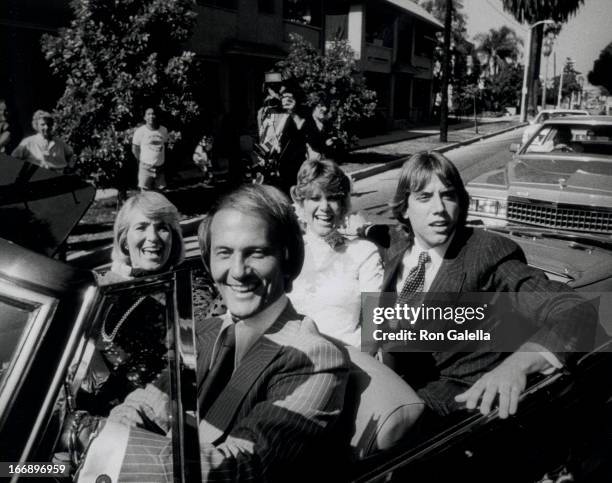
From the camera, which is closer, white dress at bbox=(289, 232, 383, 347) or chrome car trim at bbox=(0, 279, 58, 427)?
chrome car trim at bbox=(0, 279, 58, 427)

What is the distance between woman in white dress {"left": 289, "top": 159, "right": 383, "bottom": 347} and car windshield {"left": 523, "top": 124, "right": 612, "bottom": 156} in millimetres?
4341

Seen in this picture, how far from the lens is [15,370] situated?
108 cm

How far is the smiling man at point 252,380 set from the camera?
3.93 feet

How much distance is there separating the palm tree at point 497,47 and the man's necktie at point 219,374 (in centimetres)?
6683

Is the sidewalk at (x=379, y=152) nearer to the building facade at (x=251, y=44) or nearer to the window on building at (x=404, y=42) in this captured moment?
the building facade at (x=251, y=44)

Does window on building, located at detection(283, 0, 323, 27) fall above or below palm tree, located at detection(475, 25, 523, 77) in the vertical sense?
below

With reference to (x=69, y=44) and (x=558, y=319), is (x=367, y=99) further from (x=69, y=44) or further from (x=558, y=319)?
(x=558, y=319)

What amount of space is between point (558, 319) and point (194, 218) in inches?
261

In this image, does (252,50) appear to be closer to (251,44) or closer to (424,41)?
(251,44)

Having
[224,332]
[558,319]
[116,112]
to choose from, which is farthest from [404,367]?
[116,112]

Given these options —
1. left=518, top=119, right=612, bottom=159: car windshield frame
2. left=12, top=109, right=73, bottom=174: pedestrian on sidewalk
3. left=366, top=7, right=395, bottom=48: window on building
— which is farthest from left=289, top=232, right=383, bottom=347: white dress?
left=366, top=7, right=395, bottom=48: window on building

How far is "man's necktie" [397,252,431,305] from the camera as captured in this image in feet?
7.19

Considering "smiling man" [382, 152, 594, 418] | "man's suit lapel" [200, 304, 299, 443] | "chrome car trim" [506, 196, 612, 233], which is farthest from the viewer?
"chrome car trim" [506, 196, 612, 233]

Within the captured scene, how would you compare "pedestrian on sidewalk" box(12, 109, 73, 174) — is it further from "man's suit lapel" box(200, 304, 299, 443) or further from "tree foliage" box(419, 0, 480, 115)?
"tree foliage" box(419, 0, 480, 115)
